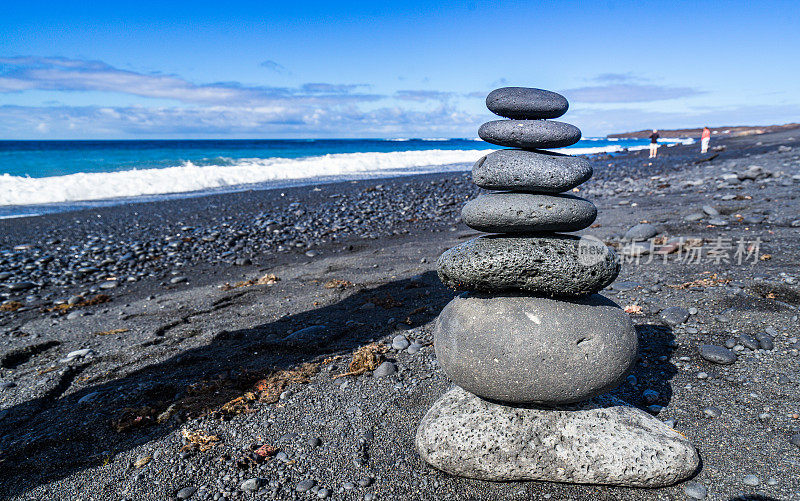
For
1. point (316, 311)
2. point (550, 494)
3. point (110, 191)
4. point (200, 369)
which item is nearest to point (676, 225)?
point (316, 311)

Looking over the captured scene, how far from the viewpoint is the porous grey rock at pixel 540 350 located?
13.1 ft

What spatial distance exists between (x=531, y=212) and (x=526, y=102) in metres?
0.99

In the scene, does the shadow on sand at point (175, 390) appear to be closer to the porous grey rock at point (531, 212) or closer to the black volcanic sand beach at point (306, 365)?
the black volcanic sand beach at point (306, 365)

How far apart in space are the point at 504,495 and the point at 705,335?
3717mm

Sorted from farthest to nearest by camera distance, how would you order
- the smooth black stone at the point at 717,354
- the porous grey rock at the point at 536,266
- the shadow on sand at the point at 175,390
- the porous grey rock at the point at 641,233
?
the porous grey rock at the point at 641,233 → the smooth black stone at the point at 717,354 → the shadow on sand at the point at 175,390 → the porous grey rock at the point at 536,266

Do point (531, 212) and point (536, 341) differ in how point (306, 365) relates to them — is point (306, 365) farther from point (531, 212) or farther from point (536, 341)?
point (531, 212)

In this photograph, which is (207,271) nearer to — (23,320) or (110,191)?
(23,320)

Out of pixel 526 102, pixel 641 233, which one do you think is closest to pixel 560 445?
pixel 526 102

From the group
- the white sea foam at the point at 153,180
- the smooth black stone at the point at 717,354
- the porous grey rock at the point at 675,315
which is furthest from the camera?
the white sea foam at the point at 153,180

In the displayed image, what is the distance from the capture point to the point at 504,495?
152 inches

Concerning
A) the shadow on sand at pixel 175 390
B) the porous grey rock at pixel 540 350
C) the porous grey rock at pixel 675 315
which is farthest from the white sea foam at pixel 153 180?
the porous grey rock at pixel 675 315

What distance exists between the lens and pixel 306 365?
594 centimetres

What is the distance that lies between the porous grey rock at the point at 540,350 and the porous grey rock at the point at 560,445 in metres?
0.20

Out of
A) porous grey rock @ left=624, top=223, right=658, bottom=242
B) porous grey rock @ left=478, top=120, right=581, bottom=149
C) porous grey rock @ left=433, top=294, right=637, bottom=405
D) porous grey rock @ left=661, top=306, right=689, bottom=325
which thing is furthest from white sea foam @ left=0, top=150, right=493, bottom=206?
porous grey rock @ left=661, top=306, right=689, bottom=325
